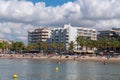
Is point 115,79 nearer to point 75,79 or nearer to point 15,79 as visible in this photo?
point 75,79

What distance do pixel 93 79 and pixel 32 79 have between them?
1316 centimetres

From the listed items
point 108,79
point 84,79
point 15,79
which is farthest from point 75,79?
point 15,79

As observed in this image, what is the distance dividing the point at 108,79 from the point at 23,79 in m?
18.4

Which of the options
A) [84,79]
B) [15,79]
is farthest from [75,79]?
[15,79]

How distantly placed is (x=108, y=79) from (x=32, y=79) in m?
16.5

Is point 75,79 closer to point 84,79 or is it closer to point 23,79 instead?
point 84,79

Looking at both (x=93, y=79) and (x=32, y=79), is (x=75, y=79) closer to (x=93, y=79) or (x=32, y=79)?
(x=93, y=79)

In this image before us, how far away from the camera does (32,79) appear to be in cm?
7975

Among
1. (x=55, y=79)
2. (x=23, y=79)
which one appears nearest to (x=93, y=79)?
(x=55, y=79)

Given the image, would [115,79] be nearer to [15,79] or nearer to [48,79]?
[48,79]

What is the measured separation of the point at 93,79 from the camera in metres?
82.1

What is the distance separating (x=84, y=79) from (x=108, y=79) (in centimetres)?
528

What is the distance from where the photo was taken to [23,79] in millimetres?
79500

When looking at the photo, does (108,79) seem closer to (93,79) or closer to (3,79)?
(93,79)
